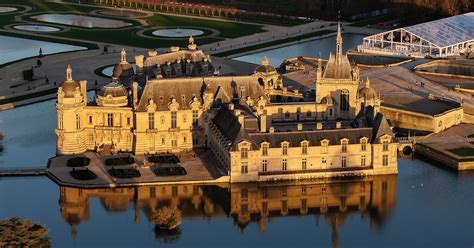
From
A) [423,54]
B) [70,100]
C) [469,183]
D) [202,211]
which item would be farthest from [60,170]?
[423,54]

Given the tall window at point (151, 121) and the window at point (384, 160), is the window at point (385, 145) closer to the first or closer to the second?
the window at point (384, 160)

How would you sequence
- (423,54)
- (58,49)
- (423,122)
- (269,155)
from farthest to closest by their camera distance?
1. (58,49)
2. (423,54)
3. (423,122)
4. (269,155)

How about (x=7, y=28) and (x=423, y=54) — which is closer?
(x=423, y=54)

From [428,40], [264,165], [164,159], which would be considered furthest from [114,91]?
[428,40]

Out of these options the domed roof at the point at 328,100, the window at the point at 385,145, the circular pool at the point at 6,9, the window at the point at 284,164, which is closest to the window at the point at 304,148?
the window at the point at 284,164

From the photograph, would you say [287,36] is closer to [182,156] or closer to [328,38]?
[328,38]

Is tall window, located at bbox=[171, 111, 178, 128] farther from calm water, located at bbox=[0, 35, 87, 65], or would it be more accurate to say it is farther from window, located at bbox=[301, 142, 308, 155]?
calm water, located at bbox=[0, 35, 87, 65]
